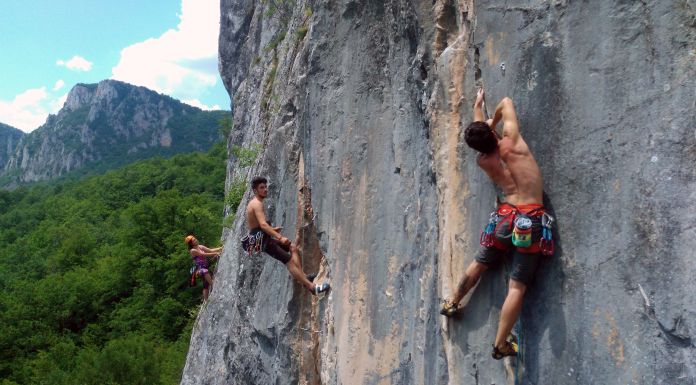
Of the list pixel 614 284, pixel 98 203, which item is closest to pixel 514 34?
pixel 614 284

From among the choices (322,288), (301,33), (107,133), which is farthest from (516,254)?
A: (107,133)

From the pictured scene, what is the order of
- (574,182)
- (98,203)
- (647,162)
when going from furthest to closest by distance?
(98,203)
(574,182)
(647,162)

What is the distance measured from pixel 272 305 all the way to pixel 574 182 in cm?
A: 580

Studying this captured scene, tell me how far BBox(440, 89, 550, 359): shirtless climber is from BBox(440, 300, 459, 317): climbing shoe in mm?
457

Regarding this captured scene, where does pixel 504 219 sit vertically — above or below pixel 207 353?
above

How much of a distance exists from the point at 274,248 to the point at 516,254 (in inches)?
174

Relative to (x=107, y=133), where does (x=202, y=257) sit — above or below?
below

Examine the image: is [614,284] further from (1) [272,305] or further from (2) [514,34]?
(1) [272,305]

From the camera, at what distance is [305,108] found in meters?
7.86

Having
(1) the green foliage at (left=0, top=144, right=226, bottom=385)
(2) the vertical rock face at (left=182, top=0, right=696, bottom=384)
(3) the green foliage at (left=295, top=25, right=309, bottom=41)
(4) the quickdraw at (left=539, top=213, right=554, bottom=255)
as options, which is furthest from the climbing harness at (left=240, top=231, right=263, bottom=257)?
(1) the green foliage at (left=0, top=144, right=226, bottom=385)

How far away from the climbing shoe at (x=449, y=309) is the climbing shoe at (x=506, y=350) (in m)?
0.55

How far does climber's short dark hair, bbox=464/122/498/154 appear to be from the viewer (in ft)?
12.8

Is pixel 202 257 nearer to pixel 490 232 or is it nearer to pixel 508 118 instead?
pixel 490 232

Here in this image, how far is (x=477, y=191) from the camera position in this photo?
14.6 feet
